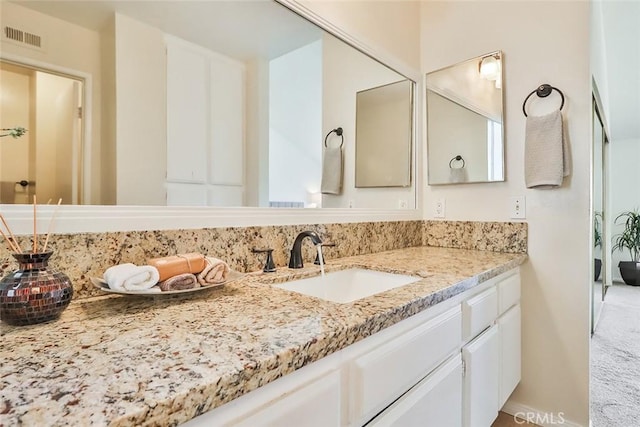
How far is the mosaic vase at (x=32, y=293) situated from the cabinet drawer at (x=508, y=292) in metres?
1.48

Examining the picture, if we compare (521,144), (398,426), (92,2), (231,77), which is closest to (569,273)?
(521,144)

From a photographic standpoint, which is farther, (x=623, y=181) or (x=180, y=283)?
(x=623, y=181)

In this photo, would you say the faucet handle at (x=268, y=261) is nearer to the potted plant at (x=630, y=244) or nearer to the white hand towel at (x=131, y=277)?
the white hand towel at (x=131, y=277)

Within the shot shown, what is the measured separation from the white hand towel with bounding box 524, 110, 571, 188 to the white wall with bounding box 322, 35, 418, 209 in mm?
707

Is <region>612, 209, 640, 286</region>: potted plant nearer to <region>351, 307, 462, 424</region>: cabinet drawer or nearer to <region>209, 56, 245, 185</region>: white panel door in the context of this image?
<region>351, 307, 462, 424</region>: cabinet drawer

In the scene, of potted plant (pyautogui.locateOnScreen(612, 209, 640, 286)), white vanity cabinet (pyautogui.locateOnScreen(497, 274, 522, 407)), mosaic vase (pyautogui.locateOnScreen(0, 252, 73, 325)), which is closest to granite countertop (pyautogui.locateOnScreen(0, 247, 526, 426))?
mosaic vase (pyautogui.locateOnScreen(0, 252, 73, 325))

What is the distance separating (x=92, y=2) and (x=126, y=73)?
18 centimetres

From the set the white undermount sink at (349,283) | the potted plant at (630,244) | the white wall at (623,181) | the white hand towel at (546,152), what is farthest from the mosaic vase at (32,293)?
the white wall at (623,181)

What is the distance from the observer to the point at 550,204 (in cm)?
159

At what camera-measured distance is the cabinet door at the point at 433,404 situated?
772 mm

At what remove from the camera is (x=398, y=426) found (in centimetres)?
77

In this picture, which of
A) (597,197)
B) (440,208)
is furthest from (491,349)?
(597,197)

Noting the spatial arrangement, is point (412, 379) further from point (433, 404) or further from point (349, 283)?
point (349, 283)

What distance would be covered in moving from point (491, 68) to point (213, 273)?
70.2 inches
